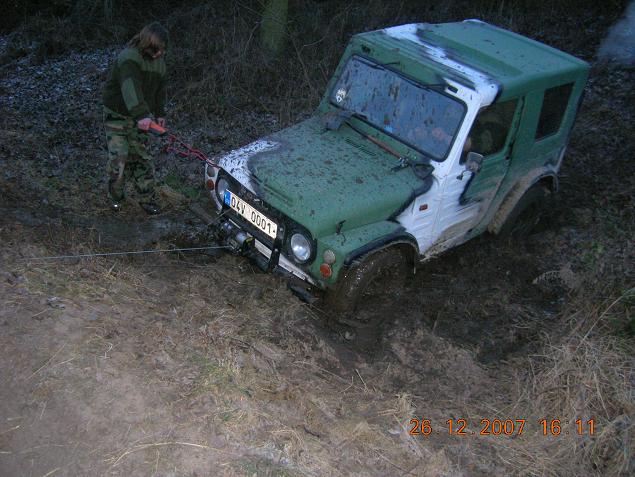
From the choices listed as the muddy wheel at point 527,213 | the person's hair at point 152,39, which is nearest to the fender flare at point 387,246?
the muddy wheel at point 527,213

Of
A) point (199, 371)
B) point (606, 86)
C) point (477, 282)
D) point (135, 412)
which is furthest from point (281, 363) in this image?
point (606, 86)

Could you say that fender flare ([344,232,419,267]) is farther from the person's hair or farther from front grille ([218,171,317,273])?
the person's hair

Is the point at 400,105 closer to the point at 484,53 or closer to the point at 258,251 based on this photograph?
the point at 484,53

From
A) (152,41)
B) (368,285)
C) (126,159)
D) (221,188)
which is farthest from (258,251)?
(152,41)

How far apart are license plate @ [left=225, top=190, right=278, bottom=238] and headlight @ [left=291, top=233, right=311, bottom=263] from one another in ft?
0.56

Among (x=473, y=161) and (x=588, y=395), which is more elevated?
(x=473, y=161)

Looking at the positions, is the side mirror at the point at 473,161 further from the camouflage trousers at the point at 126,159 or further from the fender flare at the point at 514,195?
the camouflage trousers at the point at 126,159

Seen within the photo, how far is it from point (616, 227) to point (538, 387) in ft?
9.59

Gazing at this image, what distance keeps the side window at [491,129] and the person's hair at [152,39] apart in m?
2.58

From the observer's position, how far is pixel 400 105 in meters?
4.76

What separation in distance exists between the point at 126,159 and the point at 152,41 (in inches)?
44.5

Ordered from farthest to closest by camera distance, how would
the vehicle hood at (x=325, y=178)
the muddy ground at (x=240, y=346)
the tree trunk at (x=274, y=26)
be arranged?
the tree trunk at (x=274, y=26) < the vehicle hood at (x=325, y=178) < the muddy ground at (x=240, y=346)

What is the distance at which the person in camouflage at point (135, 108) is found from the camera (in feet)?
15.7

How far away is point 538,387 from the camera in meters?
4.04
